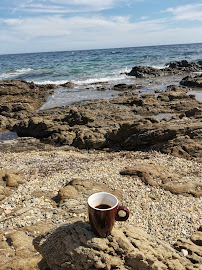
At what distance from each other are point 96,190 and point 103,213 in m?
3.37

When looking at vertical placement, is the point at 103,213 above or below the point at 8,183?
above

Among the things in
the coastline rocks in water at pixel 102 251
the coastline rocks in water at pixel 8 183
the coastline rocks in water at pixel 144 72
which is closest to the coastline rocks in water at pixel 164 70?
the coastline rocks in water at pixel 144 72

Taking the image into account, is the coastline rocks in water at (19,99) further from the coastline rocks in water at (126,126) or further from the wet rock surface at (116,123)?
the coastline rocks in water at (126,126)

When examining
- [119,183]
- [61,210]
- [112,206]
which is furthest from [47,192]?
[112,206]

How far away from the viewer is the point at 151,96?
23.8 metres

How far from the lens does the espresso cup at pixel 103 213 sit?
2.81 m

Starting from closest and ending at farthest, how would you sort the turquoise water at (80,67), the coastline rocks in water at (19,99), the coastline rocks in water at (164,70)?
the coastline rocks in water at (19,99), the turquoise water at (80,67), the coastline rocks in water at (164,70)

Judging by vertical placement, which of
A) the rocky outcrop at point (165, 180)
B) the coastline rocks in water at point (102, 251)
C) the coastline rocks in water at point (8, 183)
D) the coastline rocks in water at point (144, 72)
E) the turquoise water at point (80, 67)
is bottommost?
the rocky outcrop at point (165, 180)

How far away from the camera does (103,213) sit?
279cm

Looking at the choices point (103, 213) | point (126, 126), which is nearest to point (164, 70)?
point (126, 126)

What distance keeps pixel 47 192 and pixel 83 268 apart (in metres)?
3.79

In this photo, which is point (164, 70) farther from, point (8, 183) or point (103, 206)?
point (103, 206)

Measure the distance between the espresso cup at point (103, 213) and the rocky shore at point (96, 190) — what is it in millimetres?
182

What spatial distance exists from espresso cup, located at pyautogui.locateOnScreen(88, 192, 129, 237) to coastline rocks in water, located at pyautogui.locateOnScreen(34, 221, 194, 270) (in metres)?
0.17
